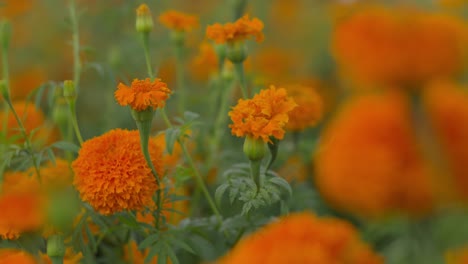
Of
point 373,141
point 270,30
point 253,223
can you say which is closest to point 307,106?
point 373,141

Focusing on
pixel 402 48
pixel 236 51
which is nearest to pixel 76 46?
pixel 236 51

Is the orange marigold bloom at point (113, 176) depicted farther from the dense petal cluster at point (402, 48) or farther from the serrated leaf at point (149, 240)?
the dense petal cluster at point (402, 48)

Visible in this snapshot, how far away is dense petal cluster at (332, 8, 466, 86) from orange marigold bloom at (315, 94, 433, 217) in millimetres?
58

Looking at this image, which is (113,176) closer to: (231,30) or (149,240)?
(149,240)

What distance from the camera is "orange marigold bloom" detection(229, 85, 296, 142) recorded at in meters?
0.87

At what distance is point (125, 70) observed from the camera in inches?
66.2

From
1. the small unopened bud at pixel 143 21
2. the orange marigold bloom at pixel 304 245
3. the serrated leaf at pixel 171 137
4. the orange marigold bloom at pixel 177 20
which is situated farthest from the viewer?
the orange marigold bloom at pixel 177 20

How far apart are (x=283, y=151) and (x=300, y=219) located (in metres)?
0.67

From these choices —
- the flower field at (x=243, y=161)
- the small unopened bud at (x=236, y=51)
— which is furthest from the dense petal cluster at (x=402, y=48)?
the small unopened bud at (x=236, y=51)

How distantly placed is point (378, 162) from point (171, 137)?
1.11 ft

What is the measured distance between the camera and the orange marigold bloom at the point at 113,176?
0.89 m

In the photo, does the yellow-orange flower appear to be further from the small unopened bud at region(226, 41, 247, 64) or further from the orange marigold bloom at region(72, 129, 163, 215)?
the orange marigold bloom at region(72, 129, 163, 215)

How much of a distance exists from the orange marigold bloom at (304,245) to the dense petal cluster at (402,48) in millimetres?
665

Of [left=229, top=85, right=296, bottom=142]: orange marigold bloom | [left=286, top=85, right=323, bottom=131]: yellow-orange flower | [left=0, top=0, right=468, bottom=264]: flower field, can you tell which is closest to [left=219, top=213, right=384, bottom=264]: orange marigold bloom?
[left=0, top=0, right=468, bottom=264]: flower field
